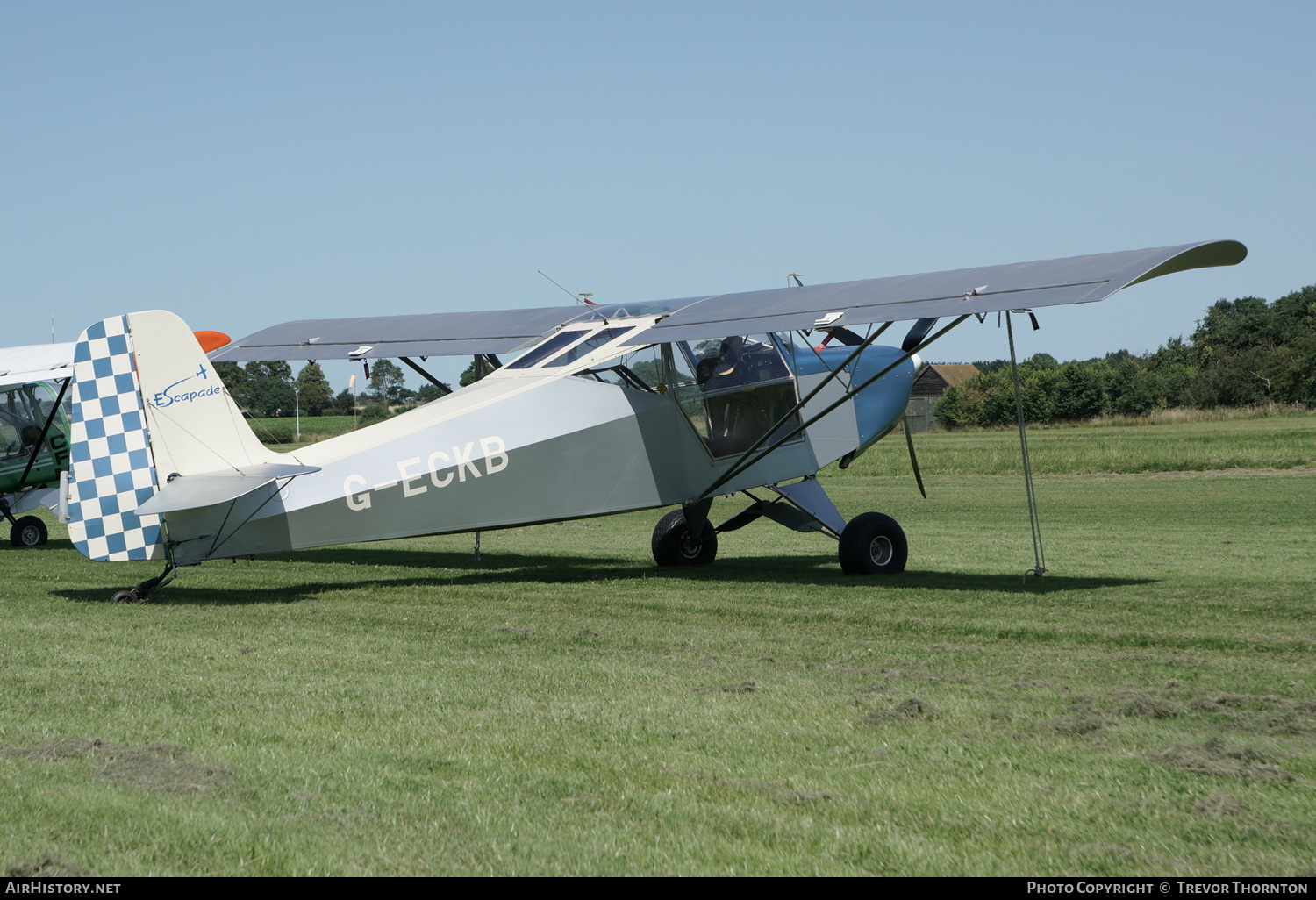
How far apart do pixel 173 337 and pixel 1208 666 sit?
23.9 ft

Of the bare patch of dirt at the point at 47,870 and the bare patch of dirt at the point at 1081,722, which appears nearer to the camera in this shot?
the bare patch of dirt at the point at 47,870

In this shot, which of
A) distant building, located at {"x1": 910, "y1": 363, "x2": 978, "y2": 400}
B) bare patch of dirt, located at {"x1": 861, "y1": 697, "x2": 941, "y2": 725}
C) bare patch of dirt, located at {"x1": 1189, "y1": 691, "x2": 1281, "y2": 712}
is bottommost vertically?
bare patch of dirt, located at {"x1": 1189, "y1": 691, "x2": 1281, "y2": 712}

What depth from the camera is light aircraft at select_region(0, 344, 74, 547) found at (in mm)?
15984

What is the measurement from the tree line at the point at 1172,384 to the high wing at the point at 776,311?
5293 cm

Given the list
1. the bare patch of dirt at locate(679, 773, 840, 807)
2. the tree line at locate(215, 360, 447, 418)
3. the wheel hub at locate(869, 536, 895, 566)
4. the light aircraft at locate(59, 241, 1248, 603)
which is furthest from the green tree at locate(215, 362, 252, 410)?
the bare patch of dirt at locate(679, 773, 840, 807)

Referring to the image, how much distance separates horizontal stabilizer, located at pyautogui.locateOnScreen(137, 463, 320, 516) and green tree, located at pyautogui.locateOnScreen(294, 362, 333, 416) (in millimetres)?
75594

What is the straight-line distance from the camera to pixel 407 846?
347 centimetres

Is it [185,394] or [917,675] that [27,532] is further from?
[917,675]

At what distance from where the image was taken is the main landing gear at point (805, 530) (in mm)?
11148

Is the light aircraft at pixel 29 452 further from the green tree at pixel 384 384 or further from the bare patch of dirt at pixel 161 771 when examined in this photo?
the green tree at pixel 384 384

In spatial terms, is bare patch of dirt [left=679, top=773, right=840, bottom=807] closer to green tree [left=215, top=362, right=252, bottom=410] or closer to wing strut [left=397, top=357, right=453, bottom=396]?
wing strut [left=397, top=357, right=453, bottom=396]

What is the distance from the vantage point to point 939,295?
9.67 meters

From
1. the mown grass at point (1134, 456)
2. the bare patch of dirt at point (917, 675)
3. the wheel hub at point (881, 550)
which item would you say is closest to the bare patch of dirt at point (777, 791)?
the bare patch of dirt at point (917, 675)
